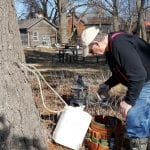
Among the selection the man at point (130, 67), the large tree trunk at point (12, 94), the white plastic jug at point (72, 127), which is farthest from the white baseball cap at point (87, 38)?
the white plastic jug at point (72, 127)

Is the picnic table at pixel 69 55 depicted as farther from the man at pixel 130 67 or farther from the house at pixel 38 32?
the house at pixel 38 32

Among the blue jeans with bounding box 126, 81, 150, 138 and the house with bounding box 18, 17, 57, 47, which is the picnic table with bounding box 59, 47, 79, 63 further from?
the house with bounding box 18, 17, 57, 47

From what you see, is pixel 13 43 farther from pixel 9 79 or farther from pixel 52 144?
pixel 52 144

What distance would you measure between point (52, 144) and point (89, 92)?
1.87m

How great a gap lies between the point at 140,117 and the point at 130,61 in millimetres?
802

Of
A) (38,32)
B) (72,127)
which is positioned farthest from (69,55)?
(38,32)

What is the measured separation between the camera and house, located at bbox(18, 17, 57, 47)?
64312 mm

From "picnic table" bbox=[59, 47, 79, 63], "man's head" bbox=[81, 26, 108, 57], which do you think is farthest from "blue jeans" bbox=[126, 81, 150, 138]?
"picnic table" bbox=[59, 47, 79, 63]

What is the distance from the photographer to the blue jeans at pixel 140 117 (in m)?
4.91

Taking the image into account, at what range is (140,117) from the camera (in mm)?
4988

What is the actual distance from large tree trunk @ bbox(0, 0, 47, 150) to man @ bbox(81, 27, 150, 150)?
2.41 ft

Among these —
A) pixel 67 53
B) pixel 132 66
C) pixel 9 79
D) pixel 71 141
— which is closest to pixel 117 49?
pixel 132 66

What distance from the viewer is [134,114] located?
Result: 4949 mm

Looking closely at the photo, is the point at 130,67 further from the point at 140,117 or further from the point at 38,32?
the point at 38,32
